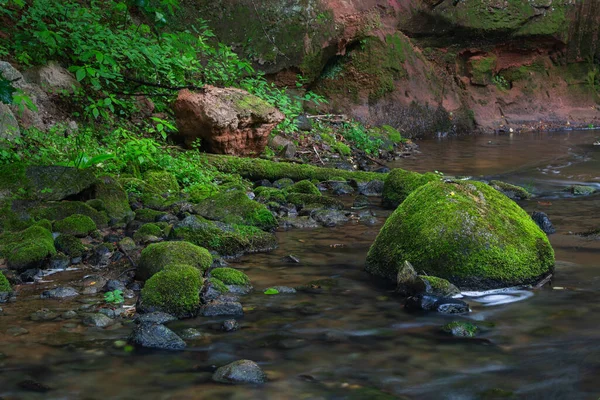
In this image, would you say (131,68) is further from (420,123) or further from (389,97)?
(420,123)

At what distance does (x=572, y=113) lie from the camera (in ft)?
81.6

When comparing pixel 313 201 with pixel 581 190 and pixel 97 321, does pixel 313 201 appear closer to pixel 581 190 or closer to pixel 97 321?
pixel 581 190

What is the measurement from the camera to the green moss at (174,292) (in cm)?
461

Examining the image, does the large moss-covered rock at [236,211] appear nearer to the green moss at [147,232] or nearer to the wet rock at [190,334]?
the green moss at [147,232]

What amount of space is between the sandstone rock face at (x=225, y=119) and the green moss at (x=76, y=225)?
4.30 m

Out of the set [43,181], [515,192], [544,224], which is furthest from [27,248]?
[515,192]

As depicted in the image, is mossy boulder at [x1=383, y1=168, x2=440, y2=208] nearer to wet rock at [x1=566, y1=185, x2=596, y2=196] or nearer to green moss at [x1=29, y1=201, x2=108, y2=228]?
wet rock at [x1=566, y1=185, x2=596, y2=196]

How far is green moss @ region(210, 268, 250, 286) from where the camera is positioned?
5281mm

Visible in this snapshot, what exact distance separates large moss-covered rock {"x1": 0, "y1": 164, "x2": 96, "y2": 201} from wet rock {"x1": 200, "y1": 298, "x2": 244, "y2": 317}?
324 cm

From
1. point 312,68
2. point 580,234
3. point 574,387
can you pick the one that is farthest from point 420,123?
point 574,387

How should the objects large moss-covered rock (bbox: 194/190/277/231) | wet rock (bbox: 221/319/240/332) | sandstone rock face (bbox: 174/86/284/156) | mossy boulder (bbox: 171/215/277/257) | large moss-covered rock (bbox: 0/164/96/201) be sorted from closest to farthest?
wet rock (bbox: 221/319/240/332) < mossy boulder (bbox: 171/215/277/257) < large moss-covered rock (bbox: 0/164/96/201) < large moss-covered rock (bbox: 194/190/277/231) < sandstone rock face (bbox: 174/86/284/156)

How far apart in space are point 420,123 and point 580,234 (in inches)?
525

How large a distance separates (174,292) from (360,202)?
505 cm

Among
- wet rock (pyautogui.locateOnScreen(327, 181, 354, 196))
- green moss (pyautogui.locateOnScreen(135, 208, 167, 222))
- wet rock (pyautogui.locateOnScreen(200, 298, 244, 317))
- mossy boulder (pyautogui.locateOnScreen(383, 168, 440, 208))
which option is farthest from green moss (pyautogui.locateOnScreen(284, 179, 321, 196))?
wet rock (pyautogui.locateOnScreen(200, 298, 244, 317))
